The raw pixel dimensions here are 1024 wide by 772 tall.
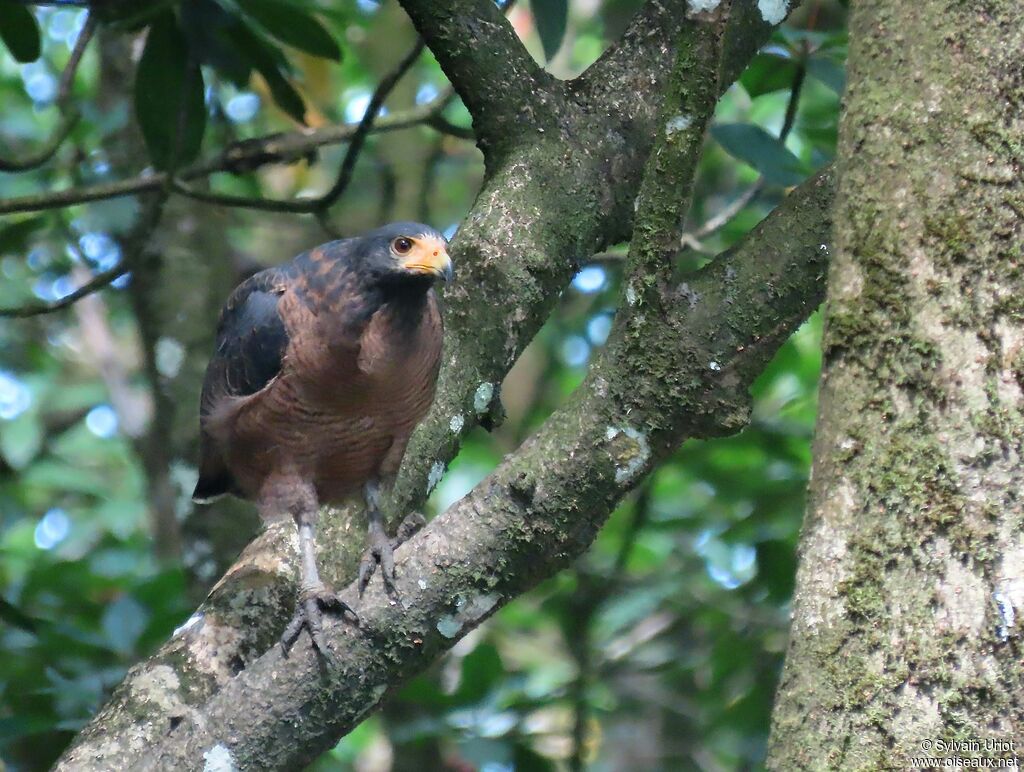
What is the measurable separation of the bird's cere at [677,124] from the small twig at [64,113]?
2893mm

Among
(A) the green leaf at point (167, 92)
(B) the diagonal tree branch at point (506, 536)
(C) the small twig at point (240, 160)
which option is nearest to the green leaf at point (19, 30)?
(A) the green leaf at point (167, 92)

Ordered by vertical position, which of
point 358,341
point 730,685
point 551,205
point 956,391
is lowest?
point 730,685

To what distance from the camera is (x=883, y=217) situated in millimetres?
2107

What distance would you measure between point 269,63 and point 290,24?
0.18m

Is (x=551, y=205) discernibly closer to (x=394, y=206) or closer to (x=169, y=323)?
(x=169, y=323)

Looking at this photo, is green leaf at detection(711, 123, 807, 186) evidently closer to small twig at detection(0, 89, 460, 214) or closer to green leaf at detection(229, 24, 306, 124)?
small twig at detection(0, 89, 460, 214)

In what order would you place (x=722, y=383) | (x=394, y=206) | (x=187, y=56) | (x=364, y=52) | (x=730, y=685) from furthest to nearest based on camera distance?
(x=364, y=52) < (x=394, y=206) < (x=730, y=685) < (x=187, y=56) < (x=722, y=383)

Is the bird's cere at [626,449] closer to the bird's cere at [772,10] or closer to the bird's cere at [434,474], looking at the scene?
the bird's cere at [434,474]

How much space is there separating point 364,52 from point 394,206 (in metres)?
1.35

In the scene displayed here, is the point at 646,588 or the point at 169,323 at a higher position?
the point at 169,323

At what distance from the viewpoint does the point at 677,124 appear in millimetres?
2520

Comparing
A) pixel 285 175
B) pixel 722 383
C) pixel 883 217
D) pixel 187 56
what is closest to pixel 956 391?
pixel 883 217

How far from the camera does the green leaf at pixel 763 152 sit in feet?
14.4

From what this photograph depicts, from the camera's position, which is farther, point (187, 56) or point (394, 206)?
point (394, 206)
